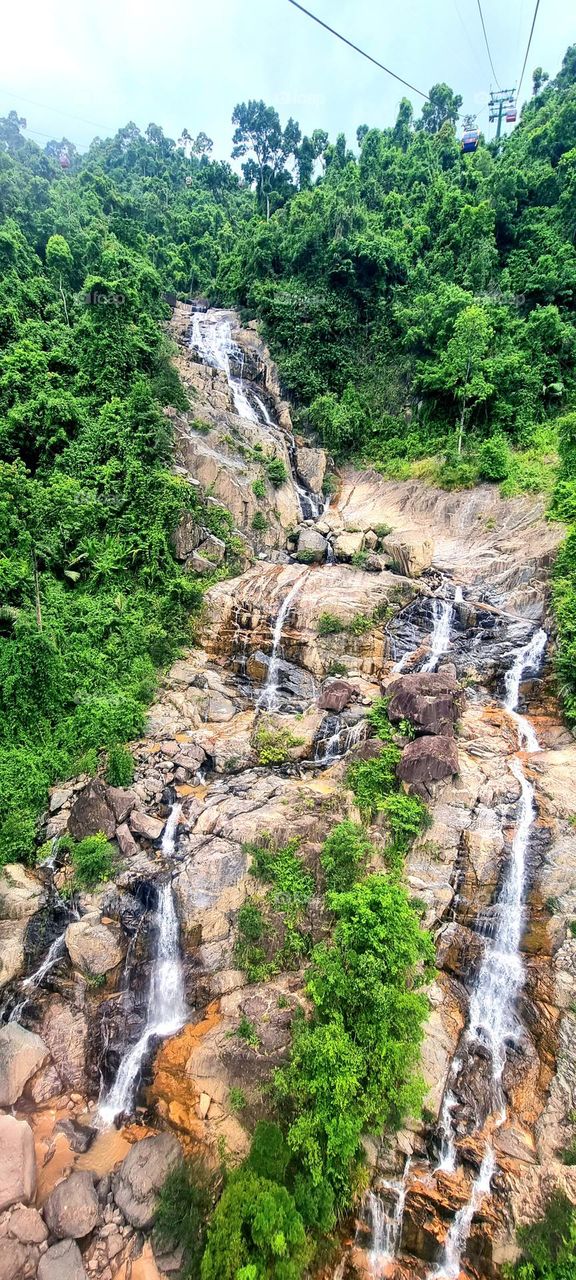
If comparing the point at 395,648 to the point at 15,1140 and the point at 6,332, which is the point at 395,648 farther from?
the point at 6,332

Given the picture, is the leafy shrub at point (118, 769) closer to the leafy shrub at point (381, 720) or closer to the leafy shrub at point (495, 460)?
the leafy shrub at point (381, 720)

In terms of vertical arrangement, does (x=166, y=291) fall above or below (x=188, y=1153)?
above

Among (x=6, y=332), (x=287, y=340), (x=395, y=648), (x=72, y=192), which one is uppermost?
(x=72, y=192)

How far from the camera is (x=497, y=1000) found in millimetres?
10258

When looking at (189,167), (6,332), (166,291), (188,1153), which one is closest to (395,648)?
(188,1153)

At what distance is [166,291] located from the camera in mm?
36688

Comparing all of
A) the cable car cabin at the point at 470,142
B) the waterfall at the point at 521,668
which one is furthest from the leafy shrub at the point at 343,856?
the cable car cabin at the point at 470,142

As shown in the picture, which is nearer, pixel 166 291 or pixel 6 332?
pixel 6 332

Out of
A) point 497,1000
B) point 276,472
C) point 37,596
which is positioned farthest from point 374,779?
point 276,472

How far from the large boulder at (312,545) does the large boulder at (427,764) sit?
12.1 meters

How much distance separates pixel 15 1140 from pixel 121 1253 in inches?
96.7

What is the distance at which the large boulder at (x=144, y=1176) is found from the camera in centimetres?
870

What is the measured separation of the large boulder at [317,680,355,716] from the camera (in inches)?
634

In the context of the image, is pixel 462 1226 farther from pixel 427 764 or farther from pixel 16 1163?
pixel 427 764
